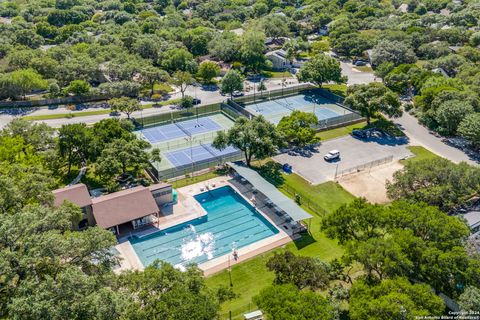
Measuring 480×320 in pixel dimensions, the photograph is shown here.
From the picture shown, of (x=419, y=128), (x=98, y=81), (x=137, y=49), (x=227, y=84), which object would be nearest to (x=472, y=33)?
(x=419, y=128)

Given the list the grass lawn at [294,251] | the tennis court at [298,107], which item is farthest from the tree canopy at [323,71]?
the grass lawn at [294,251]

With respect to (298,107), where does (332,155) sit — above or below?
above

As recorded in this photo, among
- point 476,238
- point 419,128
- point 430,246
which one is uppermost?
point 430,246

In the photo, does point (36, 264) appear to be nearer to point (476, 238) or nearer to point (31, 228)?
point (31, 228)

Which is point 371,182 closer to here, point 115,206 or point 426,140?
point 426,140

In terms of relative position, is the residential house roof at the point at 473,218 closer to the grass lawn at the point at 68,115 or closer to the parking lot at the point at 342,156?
the parking lot at the point at 342,156

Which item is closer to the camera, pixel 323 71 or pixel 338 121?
pixel 338 121

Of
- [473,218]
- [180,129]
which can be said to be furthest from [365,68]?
[473,218]
